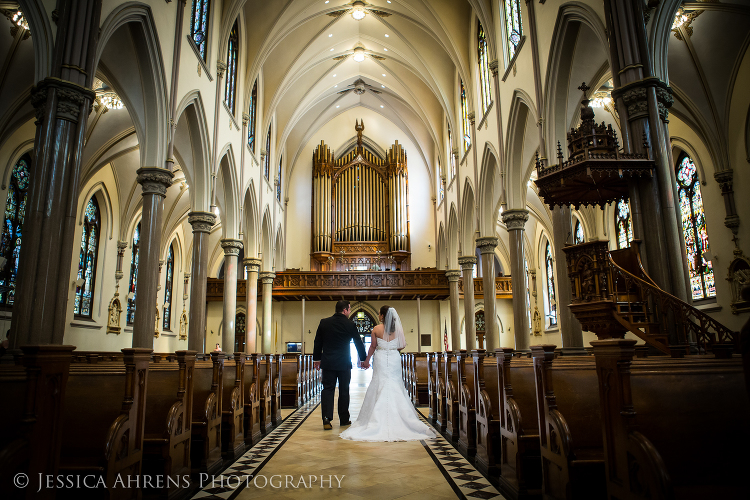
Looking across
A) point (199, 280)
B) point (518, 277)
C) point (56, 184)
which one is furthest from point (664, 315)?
point (199, 280)

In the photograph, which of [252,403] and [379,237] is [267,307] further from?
[252,403]

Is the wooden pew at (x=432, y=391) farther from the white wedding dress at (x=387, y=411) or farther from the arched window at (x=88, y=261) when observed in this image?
the arched window at (x=88, y=261)

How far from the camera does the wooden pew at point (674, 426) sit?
98.7 inches

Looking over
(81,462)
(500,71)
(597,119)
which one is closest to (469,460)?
(81,462)

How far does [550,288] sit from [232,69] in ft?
57.5

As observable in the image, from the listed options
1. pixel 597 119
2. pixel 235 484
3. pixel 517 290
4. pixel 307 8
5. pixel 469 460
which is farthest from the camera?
pixel 307 8

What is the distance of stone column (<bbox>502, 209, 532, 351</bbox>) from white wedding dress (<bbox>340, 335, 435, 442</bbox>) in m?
6.45

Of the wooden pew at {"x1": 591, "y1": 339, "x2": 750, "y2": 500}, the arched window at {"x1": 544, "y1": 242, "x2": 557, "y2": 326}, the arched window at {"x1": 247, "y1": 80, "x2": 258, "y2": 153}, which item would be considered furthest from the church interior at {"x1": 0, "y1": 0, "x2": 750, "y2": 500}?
the arched window at {"x1": 544, "y1": 242, "x2": 557, "y2": 326}

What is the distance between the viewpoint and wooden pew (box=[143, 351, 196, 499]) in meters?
3.93

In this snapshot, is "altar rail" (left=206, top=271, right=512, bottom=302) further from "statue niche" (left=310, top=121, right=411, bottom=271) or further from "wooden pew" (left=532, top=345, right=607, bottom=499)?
"wooden pew" (left=532, top=345, right=607, bottom=499)

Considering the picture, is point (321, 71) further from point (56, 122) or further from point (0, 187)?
point (56, 122)

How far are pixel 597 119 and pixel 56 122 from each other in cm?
1572

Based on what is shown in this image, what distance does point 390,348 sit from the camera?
7117 mm

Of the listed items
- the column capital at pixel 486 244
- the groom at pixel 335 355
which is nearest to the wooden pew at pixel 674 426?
the groom at pixel 335 355
